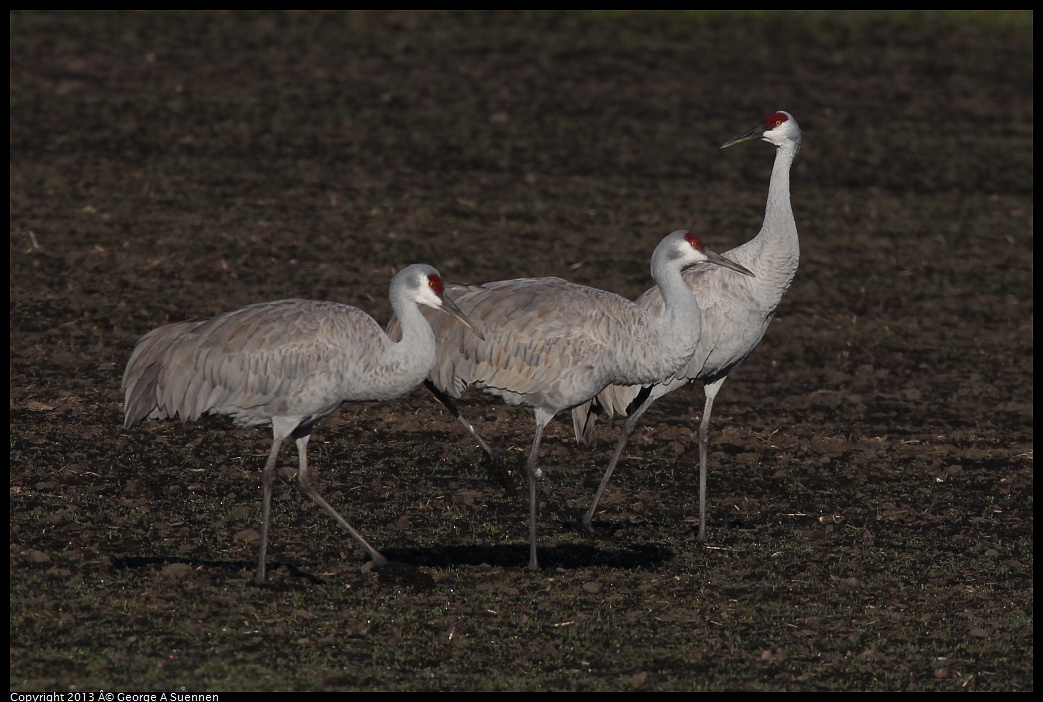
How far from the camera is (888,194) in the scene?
13.6 meters

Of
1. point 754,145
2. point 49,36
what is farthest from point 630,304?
point 49,36

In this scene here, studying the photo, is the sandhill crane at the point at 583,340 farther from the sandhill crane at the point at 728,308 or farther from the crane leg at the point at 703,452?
the crane leg at the point at 703,452

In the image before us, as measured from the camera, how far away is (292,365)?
689cm

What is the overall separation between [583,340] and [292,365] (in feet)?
4.51

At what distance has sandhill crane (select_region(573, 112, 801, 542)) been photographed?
310 inches

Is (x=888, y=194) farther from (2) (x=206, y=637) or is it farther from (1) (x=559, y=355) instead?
(2) (x=206, y=637)

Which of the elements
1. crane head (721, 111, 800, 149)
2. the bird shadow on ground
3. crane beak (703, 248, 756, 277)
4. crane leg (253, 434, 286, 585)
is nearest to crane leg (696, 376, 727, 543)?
the bird shadow on ground

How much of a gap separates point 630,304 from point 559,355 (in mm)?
483

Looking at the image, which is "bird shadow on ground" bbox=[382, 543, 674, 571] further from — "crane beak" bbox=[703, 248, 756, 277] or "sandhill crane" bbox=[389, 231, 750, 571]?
"crane beak" bbox=[703, 248, 756, 277]

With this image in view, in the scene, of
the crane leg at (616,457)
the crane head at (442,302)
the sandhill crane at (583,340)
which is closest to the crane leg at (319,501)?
the sandhill crane at (583,340)

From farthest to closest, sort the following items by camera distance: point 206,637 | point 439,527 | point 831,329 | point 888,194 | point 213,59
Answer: point 213,59 < point 888,194 < point 831,329 < point 439,527 < point 206,637

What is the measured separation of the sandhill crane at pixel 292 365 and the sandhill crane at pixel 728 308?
131 centimetres

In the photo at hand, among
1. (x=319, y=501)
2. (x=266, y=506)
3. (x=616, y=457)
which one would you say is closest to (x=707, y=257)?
(x=616, y=457)

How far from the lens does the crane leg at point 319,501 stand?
22.8ft
